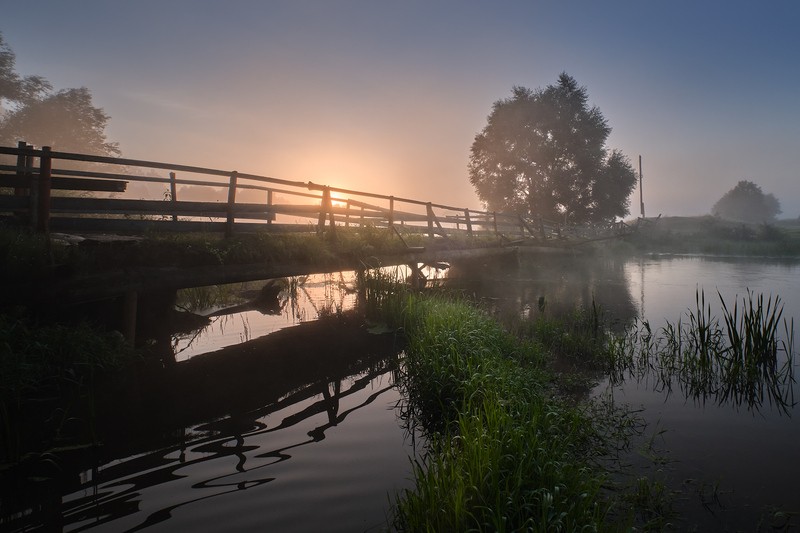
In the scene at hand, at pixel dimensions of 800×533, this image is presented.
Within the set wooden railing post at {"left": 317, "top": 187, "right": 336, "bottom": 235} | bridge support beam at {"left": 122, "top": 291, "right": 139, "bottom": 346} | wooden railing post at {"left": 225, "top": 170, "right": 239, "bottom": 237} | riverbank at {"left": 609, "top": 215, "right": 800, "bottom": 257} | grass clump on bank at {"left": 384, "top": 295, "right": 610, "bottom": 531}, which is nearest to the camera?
grass clump on bank at {"left": 384, "top": 295, "right": 610, "bottom": 531}

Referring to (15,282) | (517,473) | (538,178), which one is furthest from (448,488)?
(538,178)

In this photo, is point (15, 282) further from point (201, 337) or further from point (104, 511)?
point (104, 511)

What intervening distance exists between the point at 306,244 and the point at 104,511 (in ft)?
24.3

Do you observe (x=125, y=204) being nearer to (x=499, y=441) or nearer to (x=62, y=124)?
(x=499, y=441)

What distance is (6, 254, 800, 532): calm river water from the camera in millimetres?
3516

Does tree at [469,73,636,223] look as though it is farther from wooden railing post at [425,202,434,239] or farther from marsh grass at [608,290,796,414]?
marsh grass at [608,290,796,414]

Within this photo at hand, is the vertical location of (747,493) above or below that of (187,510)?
below

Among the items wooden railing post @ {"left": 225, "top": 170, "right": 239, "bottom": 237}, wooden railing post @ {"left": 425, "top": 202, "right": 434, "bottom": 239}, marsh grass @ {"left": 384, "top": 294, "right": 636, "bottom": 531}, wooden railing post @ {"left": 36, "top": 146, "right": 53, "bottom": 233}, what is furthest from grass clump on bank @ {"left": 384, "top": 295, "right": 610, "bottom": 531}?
wooden railing post @ {"left": 425, "top": 202, "right": 434, "bottom": 239}

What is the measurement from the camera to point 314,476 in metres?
4.07

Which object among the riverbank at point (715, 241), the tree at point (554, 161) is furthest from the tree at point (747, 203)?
the tree at point (554, 161)

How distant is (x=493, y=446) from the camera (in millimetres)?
3867

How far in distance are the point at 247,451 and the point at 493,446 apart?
264 centimetres

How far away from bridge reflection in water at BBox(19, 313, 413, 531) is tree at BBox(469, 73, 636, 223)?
36.6 m

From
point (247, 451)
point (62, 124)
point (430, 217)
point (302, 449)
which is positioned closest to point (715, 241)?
point (430, 217)
